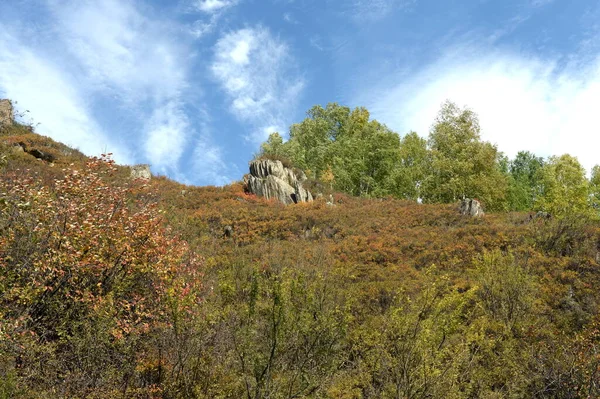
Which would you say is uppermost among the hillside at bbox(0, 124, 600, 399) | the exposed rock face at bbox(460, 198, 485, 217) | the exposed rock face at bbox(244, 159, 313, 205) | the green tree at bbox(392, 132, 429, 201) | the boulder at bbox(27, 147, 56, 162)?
the green tree at bbox(392, 132, 429, 201)

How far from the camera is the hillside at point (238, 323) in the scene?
25.1ft

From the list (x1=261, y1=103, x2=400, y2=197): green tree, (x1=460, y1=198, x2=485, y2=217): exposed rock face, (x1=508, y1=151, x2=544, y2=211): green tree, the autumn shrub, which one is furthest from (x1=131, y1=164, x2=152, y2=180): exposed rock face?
(x1=508, y1=151, x2=544, y2=211): green tree

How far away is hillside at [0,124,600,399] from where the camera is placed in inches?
301

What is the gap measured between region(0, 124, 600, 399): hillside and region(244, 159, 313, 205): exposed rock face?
14.8 metres

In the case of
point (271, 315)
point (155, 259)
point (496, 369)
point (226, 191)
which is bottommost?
point (496, 369)

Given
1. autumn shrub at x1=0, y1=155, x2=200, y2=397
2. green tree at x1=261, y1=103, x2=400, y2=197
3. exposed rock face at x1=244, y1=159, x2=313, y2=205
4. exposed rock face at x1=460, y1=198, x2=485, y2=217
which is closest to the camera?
autumn shrub at x1=0, y1=155, x2=200, y2=397

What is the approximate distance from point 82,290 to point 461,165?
1490 inches

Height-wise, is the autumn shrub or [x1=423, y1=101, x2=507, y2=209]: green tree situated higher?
[x1=423, y1=101, x2=507, y2=209]: green tree

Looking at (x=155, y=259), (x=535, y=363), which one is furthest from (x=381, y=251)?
(x=155, y=259)

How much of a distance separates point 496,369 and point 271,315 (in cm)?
616

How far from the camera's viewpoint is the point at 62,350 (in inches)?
357

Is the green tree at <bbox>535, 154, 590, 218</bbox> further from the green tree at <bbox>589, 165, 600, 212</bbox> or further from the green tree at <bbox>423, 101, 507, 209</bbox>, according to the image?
the green tree at <bbox>423, 101, 507, 209</bbox>

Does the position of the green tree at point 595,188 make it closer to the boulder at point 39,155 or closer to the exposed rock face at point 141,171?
the exposed rock face at point 141,171

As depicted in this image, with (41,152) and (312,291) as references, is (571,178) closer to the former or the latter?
(312,291)
